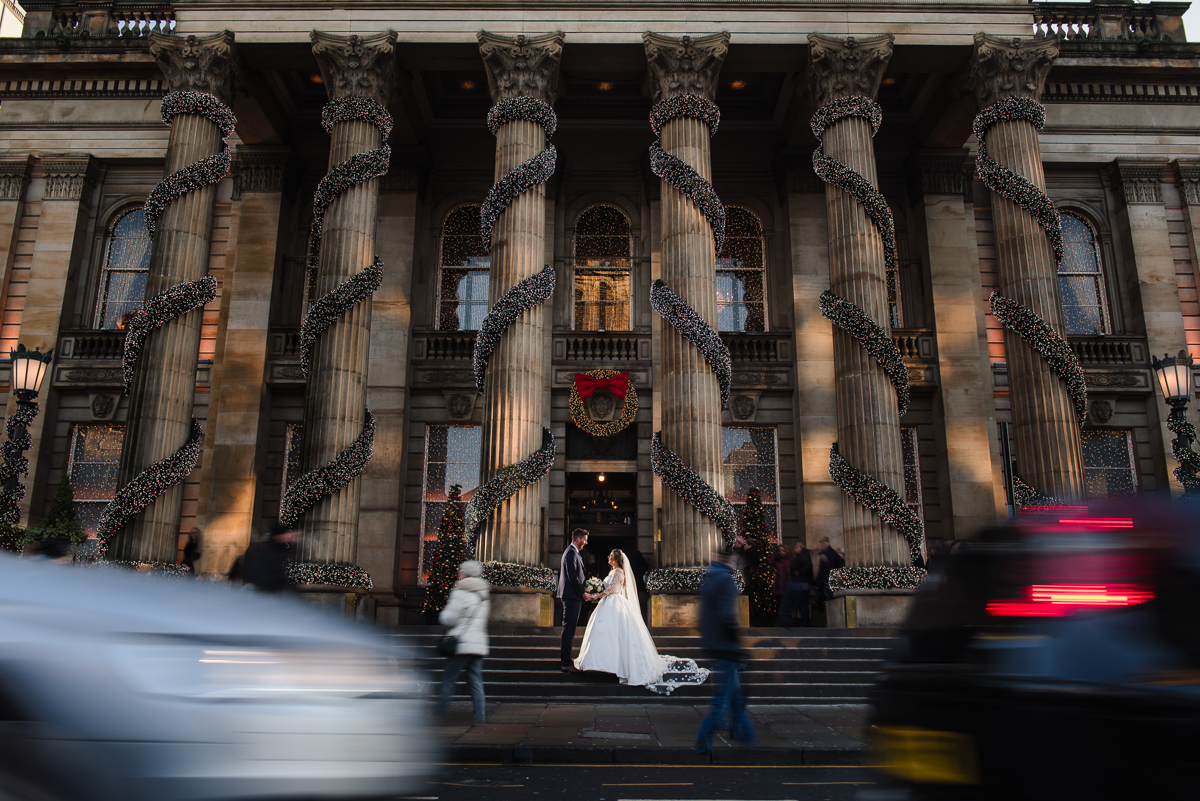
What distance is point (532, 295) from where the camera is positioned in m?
17.6

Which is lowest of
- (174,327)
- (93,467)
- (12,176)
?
(93,467)

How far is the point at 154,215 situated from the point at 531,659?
12627mm

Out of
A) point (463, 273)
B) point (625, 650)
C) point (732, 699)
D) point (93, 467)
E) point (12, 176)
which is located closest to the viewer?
point (732, 699)

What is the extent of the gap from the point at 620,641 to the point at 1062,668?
9.90 m

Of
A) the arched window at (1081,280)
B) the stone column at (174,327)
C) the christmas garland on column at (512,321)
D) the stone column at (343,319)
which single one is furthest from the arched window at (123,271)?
the arched window at (1081,280)

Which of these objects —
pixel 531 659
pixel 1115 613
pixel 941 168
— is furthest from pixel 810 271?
pixel 1115 613

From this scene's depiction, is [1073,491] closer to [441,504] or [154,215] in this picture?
[441,504]

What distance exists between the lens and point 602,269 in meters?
23.8

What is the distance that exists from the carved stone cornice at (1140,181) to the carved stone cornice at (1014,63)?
5923 millimetres

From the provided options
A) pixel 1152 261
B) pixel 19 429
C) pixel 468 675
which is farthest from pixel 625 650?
pixel 1152 261

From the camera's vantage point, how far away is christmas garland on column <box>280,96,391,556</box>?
16547 millimetres

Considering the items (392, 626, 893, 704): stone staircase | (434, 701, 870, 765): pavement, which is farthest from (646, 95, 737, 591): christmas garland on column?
(434, 701, 870, 765): pavement

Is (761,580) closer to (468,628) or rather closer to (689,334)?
(689,334)

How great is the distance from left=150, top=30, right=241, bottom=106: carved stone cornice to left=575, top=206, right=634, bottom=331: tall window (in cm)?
950
